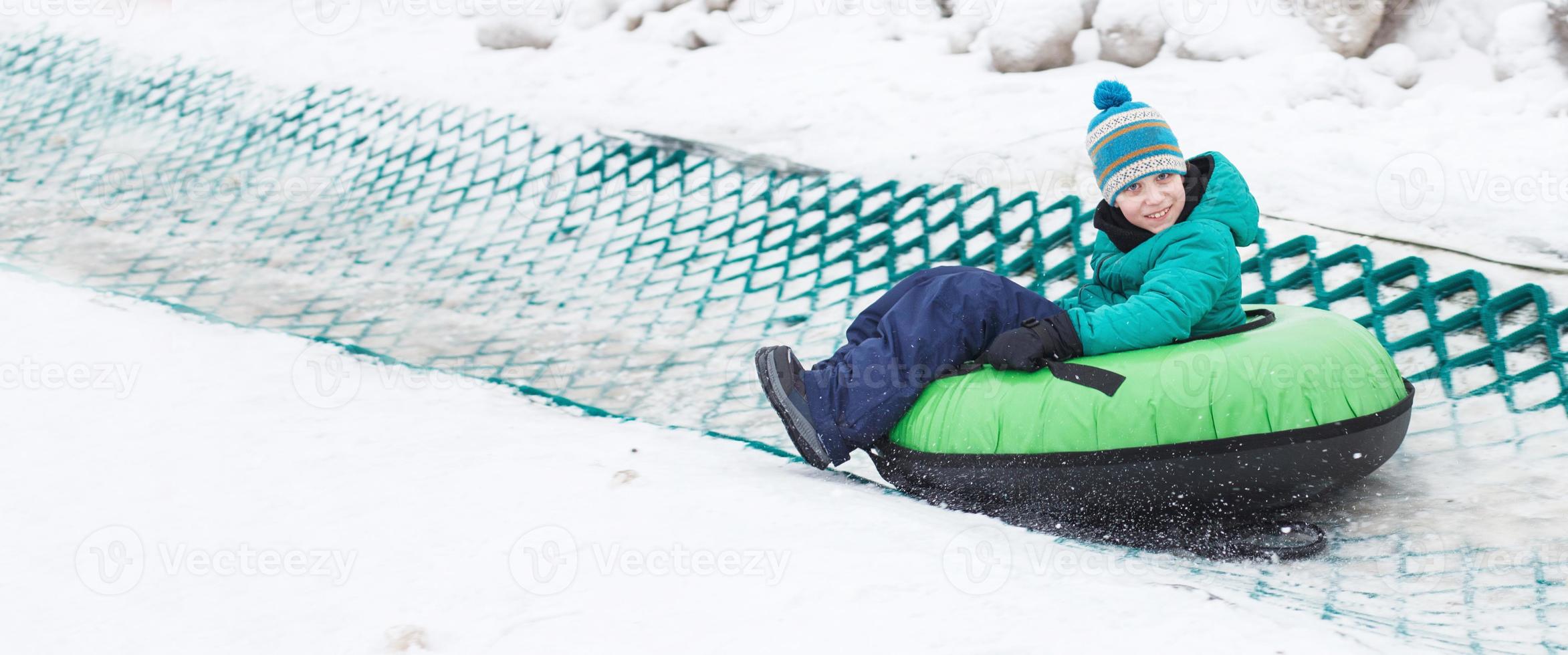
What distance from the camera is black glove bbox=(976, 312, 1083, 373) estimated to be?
6.61 feet

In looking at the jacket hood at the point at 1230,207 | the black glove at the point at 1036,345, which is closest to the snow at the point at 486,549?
the black glove at the point at 1036,345

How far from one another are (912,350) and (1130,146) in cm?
54

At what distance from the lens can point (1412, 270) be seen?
110 inches

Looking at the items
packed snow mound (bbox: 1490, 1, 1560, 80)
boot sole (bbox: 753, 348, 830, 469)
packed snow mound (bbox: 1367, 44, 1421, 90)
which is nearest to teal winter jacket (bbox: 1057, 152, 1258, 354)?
boot sole (bbox: 753, 348, 830, 469)

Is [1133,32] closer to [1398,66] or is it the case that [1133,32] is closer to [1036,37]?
[1036,37]

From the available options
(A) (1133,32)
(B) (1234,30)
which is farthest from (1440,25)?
(A) (1133,32)

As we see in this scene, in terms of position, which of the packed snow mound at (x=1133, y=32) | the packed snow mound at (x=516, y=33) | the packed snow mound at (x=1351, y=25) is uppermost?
the packed snow mound at (x=516, y=33)

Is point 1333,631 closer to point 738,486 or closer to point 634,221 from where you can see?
point 738,486

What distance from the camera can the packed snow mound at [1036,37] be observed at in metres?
4.26

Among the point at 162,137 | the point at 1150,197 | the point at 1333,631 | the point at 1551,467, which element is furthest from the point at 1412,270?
the point at 162,137

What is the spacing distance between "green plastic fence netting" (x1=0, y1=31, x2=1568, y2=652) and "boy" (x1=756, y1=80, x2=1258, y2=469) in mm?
405

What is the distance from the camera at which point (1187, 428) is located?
1.90 m

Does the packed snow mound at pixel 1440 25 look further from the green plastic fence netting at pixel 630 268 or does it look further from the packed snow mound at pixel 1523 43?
the green plastic fence netting at pixel 630 268

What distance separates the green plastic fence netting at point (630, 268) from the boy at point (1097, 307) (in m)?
0.41
